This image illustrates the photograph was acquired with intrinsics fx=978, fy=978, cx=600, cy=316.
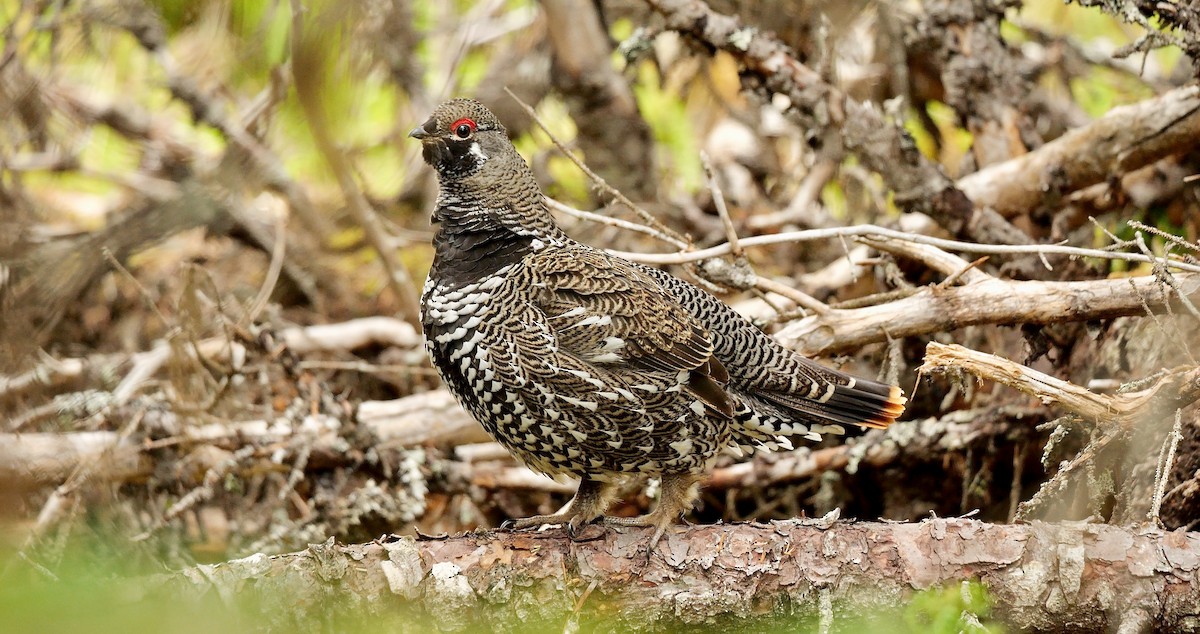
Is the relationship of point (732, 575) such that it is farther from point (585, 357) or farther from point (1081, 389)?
point (1081, 389)

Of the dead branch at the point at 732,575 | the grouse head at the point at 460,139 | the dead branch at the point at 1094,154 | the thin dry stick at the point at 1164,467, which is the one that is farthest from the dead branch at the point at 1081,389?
the grouse head at the point at 460,139

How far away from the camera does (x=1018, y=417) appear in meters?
4.22

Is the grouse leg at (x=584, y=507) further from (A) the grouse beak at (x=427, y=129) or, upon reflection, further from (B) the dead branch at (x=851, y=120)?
(B) the dead branch at (x=851, y=120)

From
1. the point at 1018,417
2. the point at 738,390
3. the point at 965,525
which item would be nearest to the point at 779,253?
the point at 1018,417

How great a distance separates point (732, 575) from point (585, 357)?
34.3 inches

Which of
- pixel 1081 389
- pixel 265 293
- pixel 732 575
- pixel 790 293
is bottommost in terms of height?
pixel 732 575

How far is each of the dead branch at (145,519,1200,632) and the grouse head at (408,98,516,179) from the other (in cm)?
139

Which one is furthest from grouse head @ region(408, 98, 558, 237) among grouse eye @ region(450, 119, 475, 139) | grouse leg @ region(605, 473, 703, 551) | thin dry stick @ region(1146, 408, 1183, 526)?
thin dry stick @ region(1146, 408, 1183, 526)

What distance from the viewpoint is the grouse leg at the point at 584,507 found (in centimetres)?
368

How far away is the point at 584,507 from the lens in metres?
3.76

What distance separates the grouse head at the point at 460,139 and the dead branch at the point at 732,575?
1.39m

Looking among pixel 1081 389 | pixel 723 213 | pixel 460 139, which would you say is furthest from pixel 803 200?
pixel 460 139

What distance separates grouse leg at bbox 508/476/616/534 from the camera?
368 cm

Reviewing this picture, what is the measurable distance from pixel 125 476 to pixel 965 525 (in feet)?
11.4
